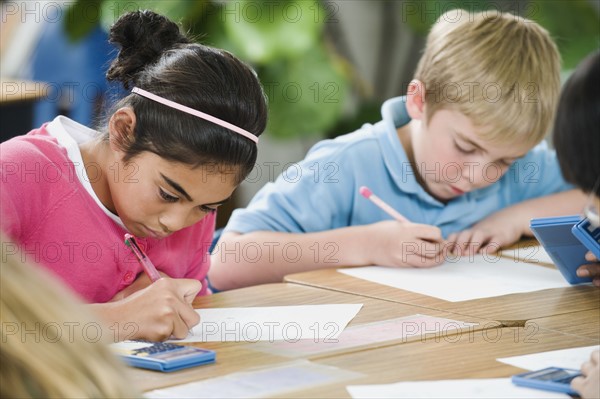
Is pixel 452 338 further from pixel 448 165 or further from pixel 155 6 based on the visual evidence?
pixel 155 6

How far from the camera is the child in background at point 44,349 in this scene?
44cm

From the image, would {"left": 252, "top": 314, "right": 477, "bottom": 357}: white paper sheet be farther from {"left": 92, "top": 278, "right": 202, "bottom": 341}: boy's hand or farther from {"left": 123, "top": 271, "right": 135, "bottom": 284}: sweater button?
{"left": 123, "top": 271, "right": 135, "bottom": 284}: sweater button

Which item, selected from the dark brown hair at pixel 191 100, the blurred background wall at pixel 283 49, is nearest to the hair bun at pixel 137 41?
the dark brown hair at pixel 191 100

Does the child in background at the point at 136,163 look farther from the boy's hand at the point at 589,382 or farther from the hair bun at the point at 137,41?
the boy's hand at the point at 589,382

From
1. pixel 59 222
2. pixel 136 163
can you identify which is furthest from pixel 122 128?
pixel 59 222

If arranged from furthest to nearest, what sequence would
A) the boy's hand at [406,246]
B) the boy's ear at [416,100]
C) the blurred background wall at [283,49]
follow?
the blurred background wall at [283,49] → the boy's ear at [416,100] → the boy's hand at [406,246]

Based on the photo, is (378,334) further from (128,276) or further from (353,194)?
(353,194)

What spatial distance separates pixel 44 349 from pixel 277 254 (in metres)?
1.42

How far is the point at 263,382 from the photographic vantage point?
1.06 m

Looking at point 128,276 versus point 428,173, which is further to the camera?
point 428,173

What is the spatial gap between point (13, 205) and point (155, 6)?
2.06 m

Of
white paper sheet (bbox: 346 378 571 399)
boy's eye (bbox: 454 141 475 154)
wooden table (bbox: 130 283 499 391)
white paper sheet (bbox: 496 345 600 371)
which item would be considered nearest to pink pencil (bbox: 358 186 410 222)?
boy's eye (bbox: 454 141 475 154)

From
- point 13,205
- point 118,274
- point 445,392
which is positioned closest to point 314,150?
point 118,274

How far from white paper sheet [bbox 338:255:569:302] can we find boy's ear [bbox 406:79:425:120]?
35cm
